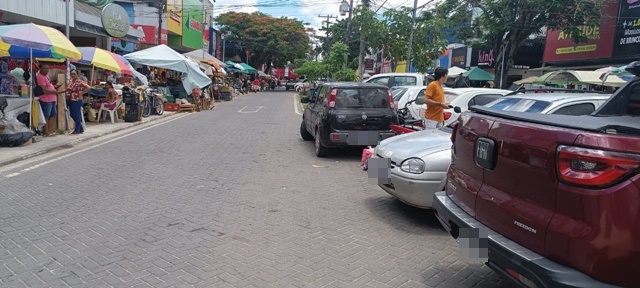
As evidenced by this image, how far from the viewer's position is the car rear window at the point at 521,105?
544cm

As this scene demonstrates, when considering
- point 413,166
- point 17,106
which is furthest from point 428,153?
point 17,106

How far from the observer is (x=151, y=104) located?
17938mm

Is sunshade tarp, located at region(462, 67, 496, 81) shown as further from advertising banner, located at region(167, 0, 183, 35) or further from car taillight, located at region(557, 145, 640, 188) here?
car taillight, located at region(557, 145, 640, 188)

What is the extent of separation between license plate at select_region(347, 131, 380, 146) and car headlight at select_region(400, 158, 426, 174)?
3800 mm

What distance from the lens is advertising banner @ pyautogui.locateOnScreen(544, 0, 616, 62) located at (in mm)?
18656

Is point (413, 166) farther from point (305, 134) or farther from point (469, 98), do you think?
point (305, 134)

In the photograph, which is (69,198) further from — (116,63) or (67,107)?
(116,63)

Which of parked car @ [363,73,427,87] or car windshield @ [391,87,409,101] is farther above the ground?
parked car @ [363,73,427,87]

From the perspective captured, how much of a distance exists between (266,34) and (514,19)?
39819mm

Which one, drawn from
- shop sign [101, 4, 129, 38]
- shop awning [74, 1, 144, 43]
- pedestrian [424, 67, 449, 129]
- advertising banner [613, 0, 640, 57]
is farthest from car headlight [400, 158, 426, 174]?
shop awning [74, 1, 144, 43]

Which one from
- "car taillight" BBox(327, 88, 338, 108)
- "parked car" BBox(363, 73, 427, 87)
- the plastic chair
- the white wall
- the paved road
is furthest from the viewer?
"parked car" BBox(363, 73, 427, 87)

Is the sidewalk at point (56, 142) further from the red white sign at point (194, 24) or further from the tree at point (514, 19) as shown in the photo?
the red white sign at point (194, 24)

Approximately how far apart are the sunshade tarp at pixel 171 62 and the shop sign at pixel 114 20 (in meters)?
1.11

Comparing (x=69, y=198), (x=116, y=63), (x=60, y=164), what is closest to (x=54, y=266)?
(x=69, y=198)
